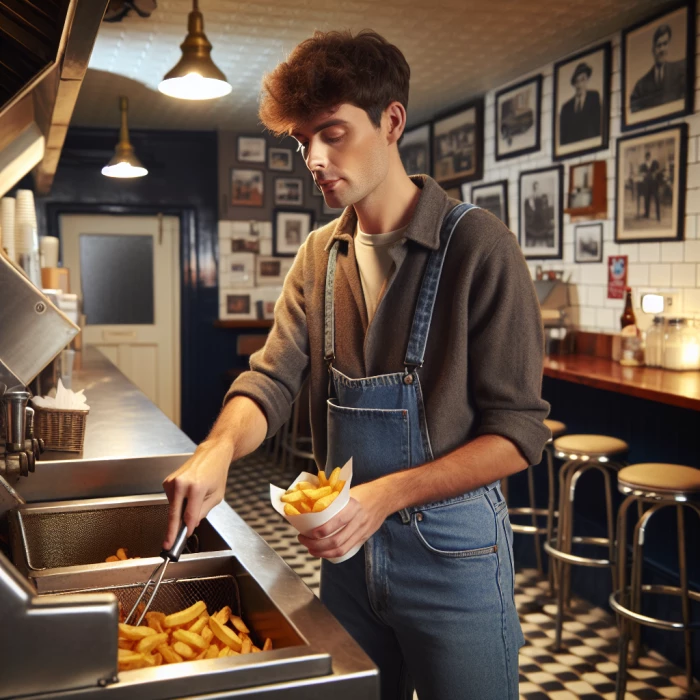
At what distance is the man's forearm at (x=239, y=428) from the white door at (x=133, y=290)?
6.61 m

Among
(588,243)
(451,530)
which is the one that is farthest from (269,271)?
(451,530)

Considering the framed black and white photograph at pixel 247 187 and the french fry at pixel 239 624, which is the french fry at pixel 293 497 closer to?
the french fry at pixel 239 624

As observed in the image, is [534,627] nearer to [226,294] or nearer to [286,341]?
[286,341]

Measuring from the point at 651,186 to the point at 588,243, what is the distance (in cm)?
70

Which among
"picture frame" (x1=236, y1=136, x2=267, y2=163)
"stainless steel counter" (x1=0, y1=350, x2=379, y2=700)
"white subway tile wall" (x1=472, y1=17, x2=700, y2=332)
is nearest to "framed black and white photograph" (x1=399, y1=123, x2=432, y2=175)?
"white subway tile wall" (x1=472, y1=17, x2=700, y2=332)

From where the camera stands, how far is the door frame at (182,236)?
7727 millimetres

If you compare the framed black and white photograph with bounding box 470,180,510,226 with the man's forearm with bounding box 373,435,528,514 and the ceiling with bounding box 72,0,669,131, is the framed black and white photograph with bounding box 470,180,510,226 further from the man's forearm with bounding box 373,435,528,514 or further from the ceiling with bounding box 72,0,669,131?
the man's forearm with bounding box 373,435,528,514

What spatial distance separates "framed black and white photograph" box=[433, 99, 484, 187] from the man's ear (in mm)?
5031

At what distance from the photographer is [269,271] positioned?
814 cm

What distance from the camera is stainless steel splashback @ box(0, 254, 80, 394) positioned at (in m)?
1.77

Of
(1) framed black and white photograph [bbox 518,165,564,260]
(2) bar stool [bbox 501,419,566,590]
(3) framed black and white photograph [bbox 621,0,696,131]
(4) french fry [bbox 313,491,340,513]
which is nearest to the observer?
(4) french fry [bbox 313,491,340,513]

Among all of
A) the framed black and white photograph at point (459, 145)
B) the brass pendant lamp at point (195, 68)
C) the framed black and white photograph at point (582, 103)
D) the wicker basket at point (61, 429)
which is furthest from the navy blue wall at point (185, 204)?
the wicker basket at point (61, 429)

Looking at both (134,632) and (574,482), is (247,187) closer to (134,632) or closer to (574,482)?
(574,482)

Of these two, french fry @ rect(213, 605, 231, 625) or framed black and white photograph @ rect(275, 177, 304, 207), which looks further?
framed black and white photograph @ rect(275, 177, 304, 207)
